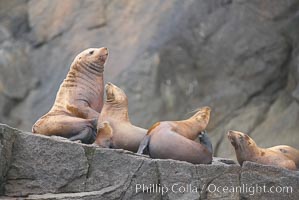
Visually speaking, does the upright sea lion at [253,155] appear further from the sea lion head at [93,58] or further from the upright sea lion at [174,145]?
the sea lion head at [93,58]

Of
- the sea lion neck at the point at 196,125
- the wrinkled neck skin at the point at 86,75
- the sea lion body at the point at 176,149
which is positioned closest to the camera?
the sea lion body at the point at 176,149

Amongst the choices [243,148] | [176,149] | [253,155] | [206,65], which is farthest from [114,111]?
[206,65]

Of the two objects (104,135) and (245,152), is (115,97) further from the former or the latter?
(245,152)

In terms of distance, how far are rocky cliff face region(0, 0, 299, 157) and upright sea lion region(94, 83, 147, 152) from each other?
4.88m

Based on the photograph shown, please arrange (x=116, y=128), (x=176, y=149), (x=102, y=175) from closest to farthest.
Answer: (x=102, y=175) → (x=176, y=149) → (x=116, y=128)

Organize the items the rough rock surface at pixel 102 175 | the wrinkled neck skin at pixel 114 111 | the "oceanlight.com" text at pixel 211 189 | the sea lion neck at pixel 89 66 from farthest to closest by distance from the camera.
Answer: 1. the sea lion neck at pixel 89 66
2. the wrinkled neck skin at pixel 114 111
3. the "oceanlight.com" text at pixel 211 189
4. the rough rock surface at pixel 102 175

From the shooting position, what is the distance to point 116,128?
6531 mm

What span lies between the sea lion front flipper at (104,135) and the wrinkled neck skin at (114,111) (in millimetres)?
126

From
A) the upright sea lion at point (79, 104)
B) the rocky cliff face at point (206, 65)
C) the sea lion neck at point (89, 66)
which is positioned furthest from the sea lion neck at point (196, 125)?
the rocky cliff face at point (206, 65)

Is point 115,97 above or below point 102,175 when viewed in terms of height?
above

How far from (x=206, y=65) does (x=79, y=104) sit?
5.45m

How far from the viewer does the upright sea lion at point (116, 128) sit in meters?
6.45

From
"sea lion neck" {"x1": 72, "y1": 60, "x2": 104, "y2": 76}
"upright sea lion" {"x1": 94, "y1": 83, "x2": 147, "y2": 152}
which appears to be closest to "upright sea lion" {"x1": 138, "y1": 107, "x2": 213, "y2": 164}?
"upright sea lion" {"x1": 94, "y1": 83, "x2": 147, "y2": 152}

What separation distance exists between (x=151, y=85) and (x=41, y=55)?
243 cm
